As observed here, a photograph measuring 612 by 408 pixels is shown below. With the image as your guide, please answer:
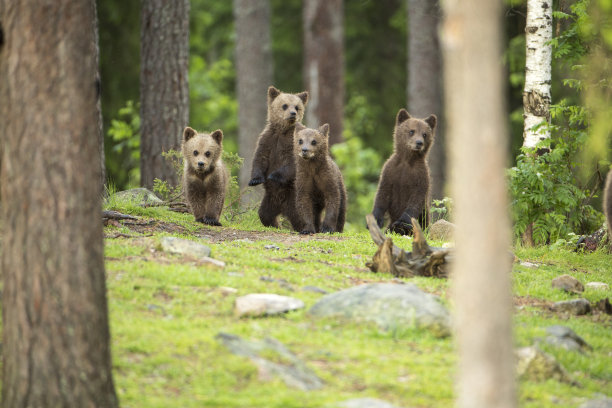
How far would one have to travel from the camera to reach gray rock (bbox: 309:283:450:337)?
245 inches

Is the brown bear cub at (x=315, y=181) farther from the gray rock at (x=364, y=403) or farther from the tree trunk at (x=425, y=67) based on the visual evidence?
the tree trunk at (x=425, y=67)

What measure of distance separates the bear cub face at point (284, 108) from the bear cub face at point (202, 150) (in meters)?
1.30

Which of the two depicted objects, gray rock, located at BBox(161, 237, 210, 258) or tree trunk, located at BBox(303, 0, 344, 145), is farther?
tree trunk, located at BBox(303, 0, 344, 145)

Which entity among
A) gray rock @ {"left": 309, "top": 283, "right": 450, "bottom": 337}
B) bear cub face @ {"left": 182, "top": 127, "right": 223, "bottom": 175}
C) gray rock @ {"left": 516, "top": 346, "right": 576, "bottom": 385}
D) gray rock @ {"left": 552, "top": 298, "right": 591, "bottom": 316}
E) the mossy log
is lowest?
gray rock @ {"left": 516, "top": 346, "right": 576, "bottom": 385}

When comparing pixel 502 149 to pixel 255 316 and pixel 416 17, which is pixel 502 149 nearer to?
pixel 255 316

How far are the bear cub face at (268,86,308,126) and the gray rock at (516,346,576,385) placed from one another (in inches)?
276

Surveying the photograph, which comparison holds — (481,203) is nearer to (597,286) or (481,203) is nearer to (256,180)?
(597,286)

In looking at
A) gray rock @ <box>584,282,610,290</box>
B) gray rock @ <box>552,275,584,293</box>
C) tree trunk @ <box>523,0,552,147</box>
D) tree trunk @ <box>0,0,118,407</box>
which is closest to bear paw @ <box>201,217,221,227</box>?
tree trunk @ <box>523,0,552,147</box>

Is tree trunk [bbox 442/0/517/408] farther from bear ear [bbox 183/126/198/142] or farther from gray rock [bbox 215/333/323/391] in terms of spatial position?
bear ear [bbox 183/126/198/142]

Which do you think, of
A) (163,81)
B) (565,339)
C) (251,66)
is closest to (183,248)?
(565,339)

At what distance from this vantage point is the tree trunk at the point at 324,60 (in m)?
20.6

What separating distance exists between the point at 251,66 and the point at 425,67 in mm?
4284

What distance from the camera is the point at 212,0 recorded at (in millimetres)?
27422

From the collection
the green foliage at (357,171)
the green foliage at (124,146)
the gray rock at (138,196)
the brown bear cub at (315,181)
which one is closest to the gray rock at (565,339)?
the brown bear cub at (315,181)
